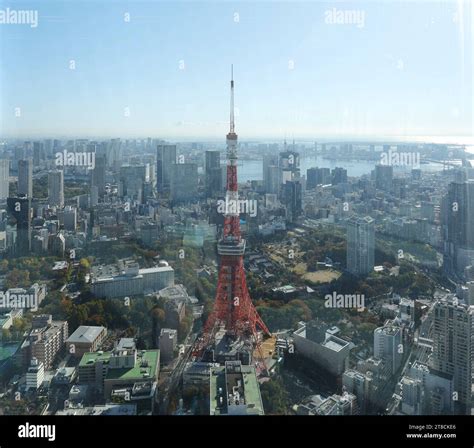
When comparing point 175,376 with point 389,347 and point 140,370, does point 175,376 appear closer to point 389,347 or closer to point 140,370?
point 140,370

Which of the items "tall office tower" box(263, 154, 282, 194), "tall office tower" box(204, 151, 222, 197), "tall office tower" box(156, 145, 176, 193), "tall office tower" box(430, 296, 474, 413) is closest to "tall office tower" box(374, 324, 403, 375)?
"tall office tower" box(430, 296, 474, 413)

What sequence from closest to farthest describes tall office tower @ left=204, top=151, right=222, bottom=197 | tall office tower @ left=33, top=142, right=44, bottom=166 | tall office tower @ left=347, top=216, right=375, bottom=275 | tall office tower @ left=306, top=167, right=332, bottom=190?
tall office tower @ left=33, top=142, right=44, bottom=166 → tall office tower @ left=347, top=216, right=375, bottom=275 → tall office tower @ left=204, top=151, right=222, bottom=197 → tall office tower @ left=306, top=167, right=332, bottom=190

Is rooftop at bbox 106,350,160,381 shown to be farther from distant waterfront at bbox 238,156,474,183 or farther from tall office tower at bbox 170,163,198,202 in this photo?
tall office tower at bbox 170,163,198,202

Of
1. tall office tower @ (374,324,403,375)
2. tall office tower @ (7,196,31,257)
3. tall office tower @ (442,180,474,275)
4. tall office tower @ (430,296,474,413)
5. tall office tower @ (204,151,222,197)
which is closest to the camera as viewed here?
tall office tower @ (430,296,474,413)

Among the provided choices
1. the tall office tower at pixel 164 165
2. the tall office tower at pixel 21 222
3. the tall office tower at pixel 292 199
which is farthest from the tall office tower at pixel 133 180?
the tall office tower at pixel 292 199

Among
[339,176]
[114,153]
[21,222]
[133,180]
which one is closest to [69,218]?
[21,222]

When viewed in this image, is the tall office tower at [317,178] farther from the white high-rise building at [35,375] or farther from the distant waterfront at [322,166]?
the white high-rise building at [35,375]
